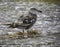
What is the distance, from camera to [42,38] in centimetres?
224

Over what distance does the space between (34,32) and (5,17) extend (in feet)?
1.34

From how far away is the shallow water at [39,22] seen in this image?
2195 mm

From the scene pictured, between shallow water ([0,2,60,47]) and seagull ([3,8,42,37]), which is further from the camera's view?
seagull ([3,8,42,37])

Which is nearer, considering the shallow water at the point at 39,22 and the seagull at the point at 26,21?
the shallow water at the point at 39,22

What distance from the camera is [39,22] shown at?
7.85 ft

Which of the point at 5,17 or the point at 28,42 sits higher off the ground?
the point at 5,17

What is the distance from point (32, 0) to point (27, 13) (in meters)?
0.24

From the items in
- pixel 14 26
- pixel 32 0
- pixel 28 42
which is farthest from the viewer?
pixel 32 0

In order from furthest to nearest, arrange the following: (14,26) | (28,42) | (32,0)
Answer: (32,0), (14,26), (28,42)

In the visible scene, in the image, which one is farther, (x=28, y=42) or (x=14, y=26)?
(x=14, y=26)

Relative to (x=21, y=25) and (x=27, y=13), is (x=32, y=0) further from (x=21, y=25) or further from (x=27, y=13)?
(x=21, y=25)

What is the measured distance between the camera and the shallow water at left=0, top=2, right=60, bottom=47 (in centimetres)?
220

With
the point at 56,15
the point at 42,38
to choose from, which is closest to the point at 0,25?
the point at 42,38

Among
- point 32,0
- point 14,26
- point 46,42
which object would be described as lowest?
point 46,42
